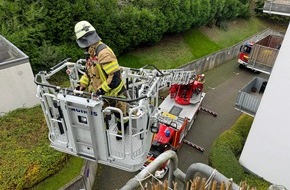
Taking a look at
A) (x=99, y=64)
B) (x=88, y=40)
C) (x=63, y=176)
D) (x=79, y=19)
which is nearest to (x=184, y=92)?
(x=79, y=19)

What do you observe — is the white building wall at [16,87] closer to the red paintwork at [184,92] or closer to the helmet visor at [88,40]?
the helmet visor at [88,40]

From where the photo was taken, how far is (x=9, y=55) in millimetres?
11742

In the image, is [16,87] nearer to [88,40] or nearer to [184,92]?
[88,40]

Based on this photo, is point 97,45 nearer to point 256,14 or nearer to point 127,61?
point 127,61

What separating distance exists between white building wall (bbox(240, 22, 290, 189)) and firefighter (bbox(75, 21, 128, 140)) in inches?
248

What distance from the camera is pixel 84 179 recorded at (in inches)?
386

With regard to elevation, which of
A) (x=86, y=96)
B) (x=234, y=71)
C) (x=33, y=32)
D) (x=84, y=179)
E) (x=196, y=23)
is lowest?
(x=234, y=71)

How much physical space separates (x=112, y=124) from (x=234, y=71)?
64.2 feet

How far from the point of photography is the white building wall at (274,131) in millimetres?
9219

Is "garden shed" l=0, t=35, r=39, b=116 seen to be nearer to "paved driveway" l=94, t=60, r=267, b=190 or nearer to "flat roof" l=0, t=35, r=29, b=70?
"flat roof" l=0, t=35, r=29, b=70

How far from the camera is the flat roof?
419 inches

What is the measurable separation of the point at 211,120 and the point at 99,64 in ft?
39.5

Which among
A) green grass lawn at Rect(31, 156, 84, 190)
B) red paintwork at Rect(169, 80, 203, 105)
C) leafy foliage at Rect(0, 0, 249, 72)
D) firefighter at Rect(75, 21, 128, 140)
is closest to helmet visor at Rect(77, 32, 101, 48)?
firefighter at Rect(75, 21, 128, 140)

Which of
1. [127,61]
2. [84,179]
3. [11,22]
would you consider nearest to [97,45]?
[84,179]
